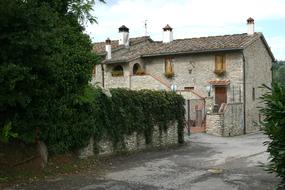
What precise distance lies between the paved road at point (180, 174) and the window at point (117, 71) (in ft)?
62.6

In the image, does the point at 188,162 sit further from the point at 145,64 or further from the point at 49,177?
the point at 145,64

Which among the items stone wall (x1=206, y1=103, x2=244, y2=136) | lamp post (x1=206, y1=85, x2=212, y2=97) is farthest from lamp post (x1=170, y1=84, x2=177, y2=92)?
stone wall (x1=206, y1=103, x2=244, y2=136)

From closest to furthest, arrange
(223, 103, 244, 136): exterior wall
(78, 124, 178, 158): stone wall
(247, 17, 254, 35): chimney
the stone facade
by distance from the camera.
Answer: (78, 124, 178, 158): stone wall < (223, 103, 244, 136): exterior wall < the stone facade < (247, 17, 254, 35): chimney

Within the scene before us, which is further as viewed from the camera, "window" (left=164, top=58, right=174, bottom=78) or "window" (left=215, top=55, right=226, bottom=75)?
"window" (left=164, top=58, right=174, bottom=78)

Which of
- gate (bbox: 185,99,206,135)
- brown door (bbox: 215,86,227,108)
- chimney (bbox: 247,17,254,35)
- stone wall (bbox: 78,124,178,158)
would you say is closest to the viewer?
stone wall (bbox: 78,124,178,158)

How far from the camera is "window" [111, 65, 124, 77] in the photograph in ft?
127

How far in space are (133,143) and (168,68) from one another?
2063cm

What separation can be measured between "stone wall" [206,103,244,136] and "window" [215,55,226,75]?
3664 mm

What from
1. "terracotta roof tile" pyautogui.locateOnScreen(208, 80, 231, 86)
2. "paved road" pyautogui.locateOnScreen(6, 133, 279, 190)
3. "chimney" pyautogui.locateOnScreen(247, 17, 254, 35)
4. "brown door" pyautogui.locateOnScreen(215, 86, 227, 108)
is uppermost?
"chimney" pyautogui.locateOnScreen(247, 17, 254, 35)

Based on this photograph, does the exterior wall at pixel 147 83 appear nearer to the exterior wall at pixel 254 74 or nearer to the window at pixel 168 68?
the window at pixel 168 68

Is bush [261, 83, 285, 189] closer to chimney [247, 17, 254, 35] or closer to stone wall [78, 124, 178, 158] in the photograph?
stone wall [78, 124, 178, 158]

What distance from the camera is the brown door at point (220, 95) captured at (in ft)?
118

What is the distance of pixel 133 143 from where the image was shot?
18.6 m

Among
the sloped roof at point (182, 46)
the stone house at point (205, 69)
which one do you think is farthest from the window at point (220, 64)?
the sloped roof at point (182, 46)
